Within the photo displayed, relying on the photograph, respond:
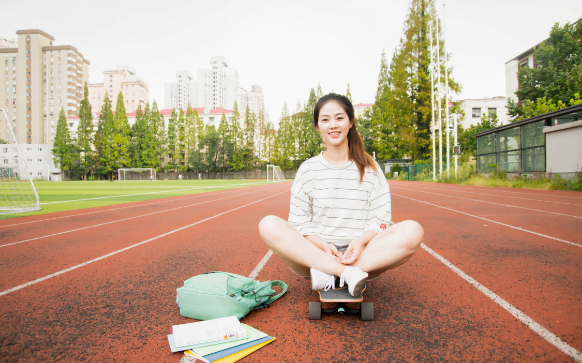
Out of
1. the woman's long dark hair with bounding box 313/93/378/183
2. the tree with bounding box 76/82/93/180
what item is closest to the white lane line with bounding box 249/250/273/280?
the woman's long dark hair with bounding box 313/93/378/183

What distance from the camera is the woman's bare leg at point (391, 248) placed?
2.02 meters

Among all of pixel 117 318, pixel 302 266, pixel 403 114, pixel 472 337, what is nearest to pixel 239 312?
pixel 302 266

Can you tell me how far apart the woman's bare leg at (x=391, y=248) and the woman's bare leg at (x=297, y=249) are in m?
0.18

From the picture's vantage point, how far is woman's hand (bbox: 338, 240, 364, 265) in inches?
83.9

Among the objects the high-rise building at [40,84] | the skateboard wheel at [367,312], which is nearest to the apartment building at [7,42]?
the high-rise building at [40,84]

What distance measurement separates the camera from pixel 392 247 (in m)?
2.03

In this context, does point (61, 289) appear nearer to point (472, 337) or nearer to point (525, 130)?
point (472, 337)

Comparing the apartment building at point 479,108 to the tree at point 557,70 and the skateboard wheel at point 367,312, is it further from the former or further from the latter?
the skateboard wheel at point 367,312

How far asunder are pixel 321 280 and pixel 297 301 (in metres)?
0.57

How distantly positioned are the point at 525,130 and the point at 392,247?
1950 centimetres

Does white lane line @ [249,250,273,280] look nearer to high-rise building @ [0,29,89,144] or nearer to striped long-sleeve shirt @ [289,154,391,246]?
striped long-sleeve shirt @ [289,154,391,246]

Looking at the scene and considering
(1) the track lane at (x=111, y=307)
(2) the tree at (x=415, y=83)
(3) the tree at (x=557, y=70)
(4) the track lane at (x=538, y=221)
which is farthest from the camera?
(2) the tree at (x=415, y=83)

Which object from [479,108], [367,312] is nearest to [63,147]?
[367,312]

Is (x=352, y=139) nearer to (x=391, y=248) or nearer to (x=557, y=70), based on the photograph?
(x=391, y=248)
